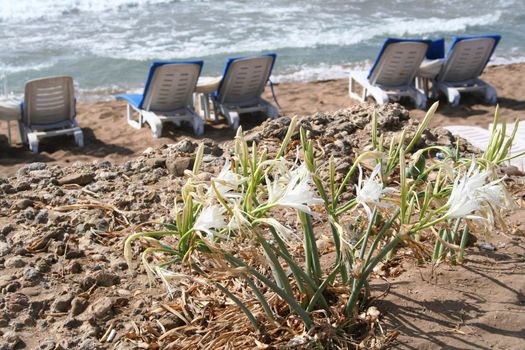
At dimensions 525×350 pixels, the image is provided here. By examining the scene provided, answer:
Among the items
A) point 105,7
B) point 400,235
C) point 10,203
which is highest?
point 400,235

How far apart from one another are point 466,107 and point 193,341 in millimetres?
7922

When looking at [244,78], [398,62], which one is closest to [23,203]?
[244,78]

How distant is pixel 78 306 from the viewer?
10.4 feet

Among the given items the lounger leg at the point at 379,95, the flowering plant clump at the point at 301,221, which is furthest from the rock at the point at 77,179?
the lounger leg at the point at 379,95

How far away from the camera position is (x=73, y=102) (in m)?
8.58

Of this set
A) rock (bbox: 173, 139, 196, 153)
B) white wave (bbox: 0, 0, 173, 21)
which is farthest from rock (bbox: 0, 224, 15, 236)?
white wave (bbox: 0, 0, 173, 21)

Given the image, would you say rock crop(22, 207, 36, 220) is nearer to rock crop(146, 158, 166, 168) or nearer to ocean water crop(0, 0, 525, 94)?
rock crop(146, 158, 166, 168)


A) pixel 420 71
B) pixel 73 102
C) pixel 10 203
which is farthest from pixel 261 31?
pixel 10 203

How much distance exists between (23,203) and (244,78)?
5.21 metres

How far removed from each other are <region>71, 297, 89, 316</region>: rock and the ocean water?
27.7 feet

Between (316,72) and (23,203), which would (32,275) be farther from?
(316,72)

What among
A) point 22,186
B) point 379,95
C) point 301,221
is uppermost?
point 301,221

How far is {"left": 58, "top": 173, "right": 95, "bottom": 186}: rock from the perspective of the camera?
4.66 metres

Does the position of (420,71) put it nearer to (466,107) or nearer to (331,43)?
(466,107)
